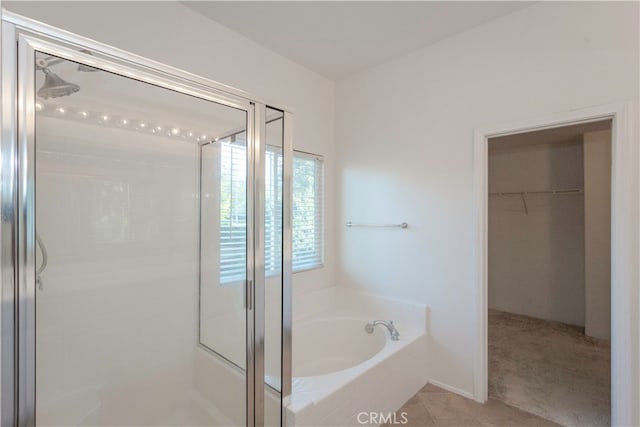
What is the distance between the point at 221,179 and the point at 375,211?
4.60 feet

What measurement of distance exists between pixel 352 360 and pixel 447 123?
2124 millimetres

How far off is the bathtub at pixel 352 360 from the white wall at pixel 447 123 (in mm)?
170

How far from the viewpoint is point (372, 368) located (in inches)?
73.6

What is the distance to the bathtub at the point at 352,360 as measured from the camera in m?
1.63

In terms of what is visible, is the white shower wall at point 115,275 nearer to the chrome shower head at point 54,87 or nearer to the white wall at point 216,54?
the chrome shower head at point 54,87

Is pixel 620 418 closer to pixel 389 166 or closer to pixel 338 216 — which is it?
pixel 389 166

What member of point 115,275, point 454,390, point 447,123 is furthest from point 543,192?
point 115,275

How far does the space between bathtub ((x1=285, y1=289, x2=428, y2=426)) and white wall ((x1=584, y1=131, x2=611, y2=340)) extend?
2249 millimetres

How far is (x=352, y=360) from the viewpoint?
8.51 ft

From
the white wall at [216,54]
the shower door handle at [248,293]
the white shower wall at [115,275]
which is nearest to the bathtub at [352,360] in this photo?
the white wall at [216,54]

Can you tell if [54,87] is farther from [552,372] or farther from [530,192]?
[530,192]

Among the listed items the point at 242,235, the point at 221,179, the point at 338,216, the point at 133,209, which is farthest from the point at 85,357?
the point at 338,216

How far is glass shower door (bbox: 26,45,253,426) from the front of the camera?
4.92 feet

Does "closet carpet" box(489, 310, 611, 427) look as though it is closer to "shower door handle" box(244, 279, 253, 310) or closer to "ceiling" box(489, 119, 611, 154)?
"shower door handle" box(244, 279, 253, 310)
